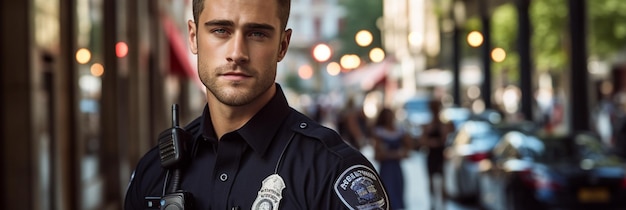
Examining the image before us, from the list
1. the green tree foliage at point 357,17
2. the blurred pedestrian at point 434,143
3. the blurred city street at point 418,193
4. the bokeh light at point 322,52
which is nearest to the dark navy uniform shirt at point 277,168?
the blurred city street at point 418,193

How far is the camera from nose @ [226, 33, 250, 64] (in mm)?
2855

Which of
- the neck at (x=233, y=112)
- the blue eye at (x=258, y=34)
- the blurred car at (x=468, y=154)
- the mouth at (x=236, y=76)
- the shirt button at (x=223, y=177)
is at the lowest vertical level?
the blurred car at (x=468, y=154)

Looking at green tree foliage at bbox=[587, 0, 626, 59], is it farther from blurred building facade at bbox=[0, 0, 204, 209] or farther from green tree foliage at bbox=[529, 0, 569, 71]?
blurred building facade at bbox=[0, 0, 204, 209]

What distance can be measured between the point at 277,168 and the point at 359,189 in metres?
0.24

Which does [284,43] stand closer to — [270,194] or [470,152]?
[270,194]

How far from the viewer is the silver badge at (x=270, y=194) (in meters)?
2.80

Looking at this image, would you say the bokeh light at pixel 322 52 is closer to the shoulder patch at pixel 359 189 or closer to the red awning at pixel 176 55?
the red awning at pixel 176 55

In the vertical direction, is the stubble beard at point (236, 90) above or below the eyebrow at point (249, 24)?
below

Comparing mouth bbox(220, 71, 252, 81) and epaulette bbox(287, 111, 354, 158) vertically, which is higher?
mouth bbox(220, 71, 252, 81)

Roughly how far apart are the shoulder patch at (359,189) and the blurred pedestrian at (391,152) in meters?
9.84

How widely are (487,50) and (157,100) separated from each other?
58.1ft

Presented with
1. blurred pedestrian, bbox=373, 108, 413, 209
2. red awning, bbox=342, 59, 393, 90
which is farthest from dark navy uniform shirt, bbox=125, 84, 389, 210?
red awning, bbox=342, 59, 393, 90

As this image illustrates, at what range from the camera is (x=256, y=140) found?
2.95m

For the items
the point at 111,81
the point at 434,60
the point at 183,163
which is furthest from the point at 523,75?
the point at 434,60
